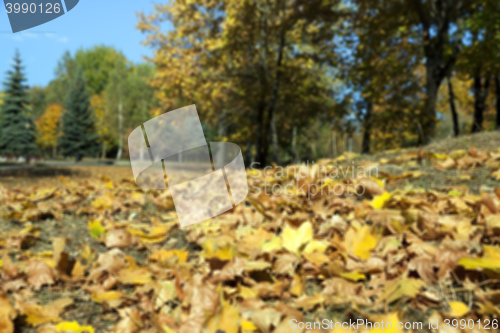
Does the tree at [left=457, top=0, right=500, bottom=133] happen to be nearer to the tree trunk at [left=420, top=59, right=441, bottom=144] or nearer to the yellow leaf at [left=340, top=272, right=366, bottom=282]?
the tree trunk at [left=420, top=59, right=441, bottom=144]

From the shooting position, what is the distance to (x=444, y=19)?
7.89 m

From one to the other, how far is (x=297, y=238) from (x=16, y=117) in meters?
26.7

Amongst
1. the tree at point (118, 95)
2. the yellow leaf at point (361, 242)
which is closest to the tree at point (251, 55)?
the yellow leaf at point (361, 242)

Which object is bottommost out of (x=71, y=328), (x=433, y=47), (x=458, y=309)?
(x=71, y=328)

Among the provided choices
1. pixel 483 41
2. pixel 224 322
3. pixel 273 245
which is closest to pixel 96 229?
pixel 273 245

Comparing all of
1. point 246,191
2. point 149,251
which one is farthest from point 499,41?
point 149,251

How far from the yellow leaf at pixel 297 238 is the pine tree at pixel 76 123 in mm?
34727

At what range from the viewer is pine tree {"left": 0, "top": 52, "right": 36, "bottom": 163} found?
22062 mm

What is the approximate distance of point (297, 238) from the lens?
133 cm

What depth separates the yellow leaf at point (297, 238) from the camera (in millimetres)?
1300

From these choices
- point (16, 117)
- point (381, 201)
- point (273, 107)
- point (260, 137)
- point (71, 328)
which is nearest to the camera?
point (71, 328)

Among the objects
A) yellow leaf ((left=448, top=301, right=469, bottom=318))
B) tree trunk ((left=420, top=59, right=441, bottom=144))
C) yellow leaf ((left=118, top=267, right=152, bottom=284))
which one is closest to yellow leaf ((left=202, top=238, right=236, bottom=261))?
yellow leaf ((left=118, top=267, right=152, bottom=284))

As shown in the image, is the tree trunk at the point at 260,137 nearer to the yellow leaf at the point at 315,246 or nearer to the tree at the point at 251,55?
the tree at the point at 251,55

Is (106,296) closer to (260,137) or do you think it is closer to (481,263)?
(481,263)
